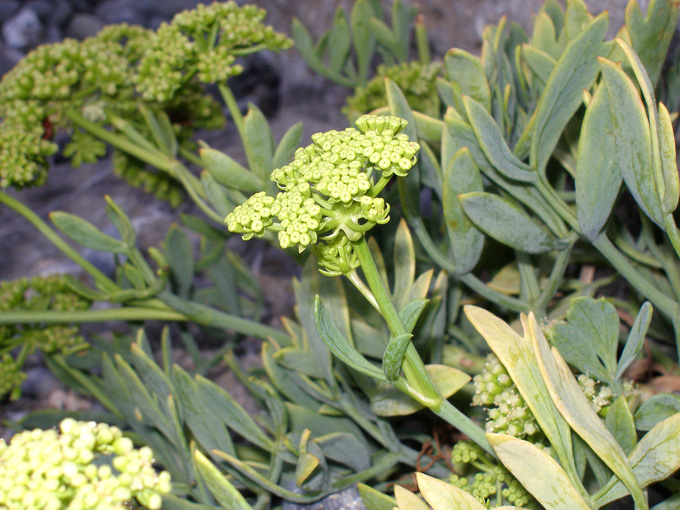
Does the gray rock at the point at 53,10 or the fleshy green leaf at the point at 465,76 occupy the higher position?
the fleshy green leaf at the point at 465,76

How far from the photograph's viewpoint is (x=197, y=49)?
1017 millimetres

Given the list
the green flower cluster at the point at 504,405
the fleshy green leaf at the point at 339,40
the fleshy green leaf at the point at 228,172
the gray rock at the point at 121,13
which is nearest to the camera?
the green flower cluster at the point at 504,405

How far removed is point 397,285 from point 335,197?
31cm

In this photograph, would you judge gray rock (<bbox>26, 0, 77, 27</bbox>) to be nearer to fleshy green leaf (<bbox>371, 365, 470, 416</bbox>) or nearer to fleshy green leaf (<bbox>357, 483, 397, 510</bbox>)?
fleshy green leaf (<bbox>371, 365, 470, 416</bbox>)

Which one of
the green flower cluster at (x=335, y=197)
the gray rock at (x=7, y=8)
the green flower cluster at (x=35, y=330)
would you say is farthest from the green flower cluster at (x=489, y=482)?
the gray rock at (x=7, y=8)

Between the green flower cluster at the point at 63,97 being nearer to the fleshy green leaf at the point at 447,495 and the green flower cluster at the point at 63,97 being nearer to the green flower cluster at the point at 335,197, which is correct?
the green flower cluster at the point at 335,197

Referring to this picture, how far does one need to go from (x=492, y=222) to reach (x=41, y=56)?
0.92m

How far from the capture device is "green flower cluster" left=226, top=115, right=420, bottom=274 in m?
0.48

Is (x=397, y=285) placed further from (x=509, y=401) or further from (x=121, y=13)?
(x=121, y=13)

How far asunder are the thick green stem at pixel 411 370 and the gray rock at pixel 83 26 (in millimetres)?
2822

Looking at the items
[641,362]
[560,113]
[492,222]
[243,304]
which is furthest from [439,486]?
[243,304]

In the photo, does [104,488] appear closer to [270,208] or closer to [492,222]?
[270,208]

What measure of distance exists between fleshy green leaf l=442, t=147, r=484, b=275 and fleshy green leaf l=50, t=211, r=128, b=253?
57 cm

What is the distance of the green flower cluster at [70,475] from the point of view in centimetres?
41
